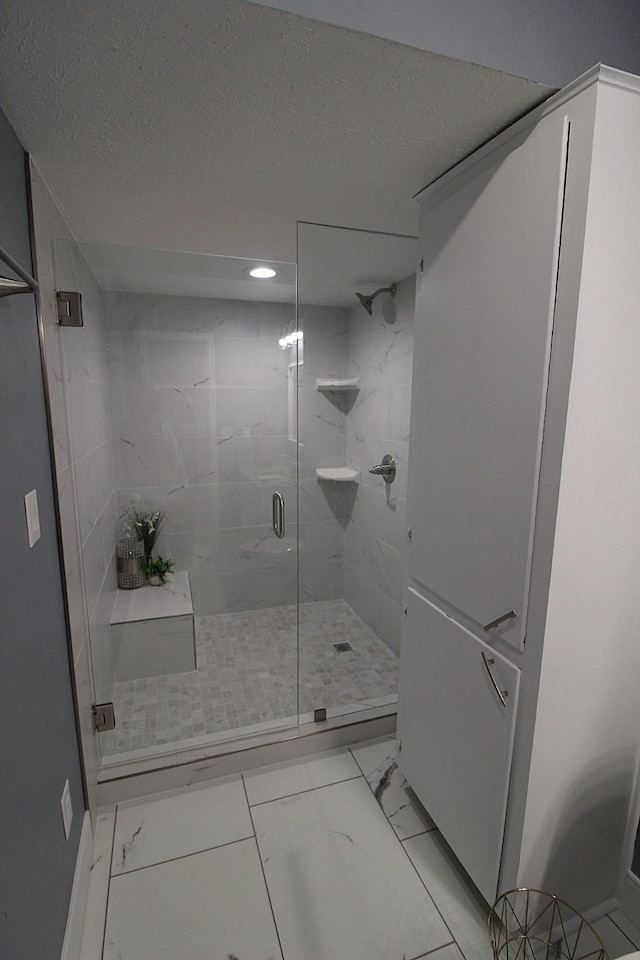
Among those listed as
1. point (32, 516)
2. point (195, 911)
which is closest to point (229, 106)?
point (32, 516)

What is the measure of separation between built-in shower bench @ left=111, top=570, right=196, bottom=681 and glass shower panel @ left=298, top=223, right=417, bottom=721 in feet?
2.19

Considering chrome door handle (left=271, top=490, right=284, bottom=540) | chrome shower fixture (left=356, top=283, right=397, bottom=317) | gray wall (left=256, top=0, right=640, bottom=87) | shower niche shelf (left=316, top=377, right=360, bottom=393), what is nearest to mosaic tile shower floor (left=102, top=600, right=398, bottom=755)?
chrome door handle (left=271, top=490, right=284, bottom=540)

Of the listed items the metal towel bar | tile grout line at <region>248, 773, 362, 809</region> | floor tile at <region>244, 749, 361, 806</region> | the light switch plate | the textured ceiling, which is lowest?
floor tile at <region>244, 749, 361, 806</region>

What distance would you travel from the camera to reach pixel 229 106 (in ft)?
3.24

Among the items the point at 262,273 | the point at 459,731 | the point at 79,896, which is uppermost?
the point at 262,273

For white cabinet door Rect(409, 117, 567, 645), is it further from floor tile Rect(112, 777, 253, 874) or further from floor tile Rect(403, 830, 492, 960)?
floor tile Rect(112, 777, 253, 874)

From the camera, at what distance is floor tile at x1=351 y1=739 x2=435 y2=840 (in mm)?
1673

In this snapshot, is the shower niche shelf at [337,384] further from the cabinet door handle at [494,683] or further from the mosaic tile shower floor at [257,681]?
the cabinet door handle at [494,683]

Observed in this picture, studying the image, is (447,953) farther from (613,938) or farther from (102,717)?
(102,717)

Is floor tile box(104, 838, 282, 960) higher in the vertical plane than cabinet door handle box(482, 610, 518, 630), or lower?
lower

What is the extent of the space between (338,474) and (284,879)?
174 centimetres

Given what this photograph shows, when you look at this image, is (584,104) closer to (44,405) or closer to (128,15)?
(128,15)

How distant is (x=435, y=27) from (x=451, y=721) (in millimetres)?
1721

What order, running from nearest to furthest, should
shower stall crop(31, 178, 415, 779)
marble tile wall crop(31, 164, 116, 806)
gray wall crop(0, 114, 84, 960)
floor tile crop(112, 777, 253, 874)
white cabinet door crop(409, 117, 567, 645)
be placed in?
gray wall crop(0, 114, 84, 960) < white cabinet door crop(409, 117, 567, 645) < marble tile wall crop(31, 164, 116, 806) < floor tile crop(112, 777, 253, 874) < shower stall crop(31, 178, 415, 779)
